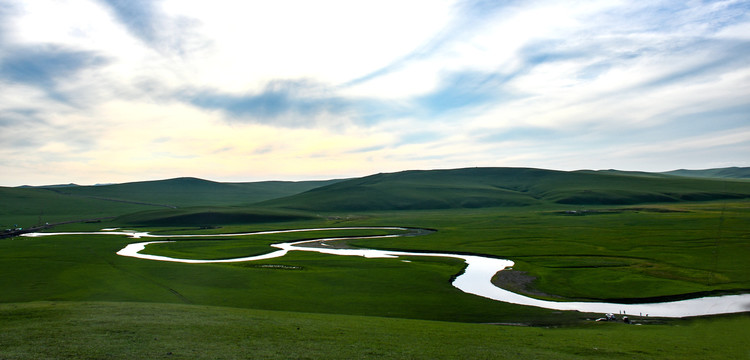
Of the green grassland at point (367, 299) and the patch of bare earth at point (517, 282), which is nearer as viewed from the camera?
the green grassland at point (367, 299)

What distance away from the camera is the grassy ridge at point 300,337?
20.7 meters

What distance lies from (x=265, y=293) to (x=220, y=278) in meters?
9.75

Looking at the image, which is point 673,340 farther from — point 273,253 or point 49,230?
point 49,230

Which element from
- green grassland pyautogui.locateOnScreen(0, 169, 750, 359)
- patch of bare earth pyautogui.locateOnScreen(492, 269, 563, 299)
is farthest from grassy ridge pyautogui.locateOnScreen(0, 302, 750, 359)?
patch of bare earth pyautogui.locateOnScreen(492, 269, 563, 299)

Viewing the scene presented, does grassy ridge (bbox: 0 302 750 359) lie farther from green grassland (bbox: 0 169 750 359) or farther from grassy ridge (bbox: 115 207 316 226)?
grassy ridge (bbox: 115 207 316 226)

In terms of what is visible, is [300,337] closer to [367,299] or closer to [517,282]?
[367,299]

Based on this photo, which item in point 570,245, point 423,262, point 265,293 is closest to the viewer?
point 265,293

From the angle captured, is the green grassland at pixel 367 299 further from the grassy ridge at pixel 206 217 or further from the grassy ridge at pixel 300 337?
the grassy ridge at pixel 206 217

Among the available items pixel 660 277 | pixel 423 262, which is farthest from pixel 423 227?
pixel 660 277

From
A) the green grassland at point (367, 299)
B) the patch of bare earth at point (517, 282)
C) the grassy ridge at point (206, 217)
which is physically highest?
the grassy ridge at point (206, 217)

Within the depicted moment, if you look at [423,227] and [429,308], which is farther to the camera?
[423,227]

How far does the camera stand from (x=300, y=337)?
24531 mm

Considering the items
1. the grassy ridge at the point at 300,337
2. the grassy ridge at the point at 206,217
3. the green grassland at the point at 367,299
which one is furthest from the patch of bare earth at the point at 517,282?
the grassy ridge at the point at 206,217

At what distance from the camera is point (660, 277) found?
53562mm
